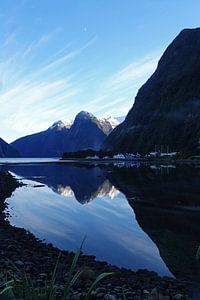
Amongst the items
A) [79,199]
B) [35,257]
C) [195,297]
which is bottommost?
[195,297]

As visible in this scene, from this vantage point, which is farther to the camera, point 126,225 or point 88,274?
point 126,225

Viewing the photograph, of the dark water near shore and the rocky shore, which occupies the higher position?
the dark water near shore

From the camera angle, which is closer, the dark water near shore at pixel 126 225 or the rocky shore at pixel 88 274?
the rocky shore at pixel 88 274

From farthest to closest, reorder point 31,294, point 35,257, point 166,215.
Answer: point 166,215, point 35,257, point 31,294

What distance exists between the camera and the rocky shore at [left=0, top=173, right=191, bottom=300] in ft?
39.6

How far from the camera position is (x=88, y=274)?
44.6ft

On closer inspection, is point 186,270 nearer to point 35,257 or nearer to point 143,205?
point 35,257

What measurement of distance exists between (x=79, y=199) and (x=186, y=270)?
102 feet

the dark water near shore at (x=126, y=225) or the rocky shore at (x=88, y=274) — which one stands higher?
the dark water near shore at (x=126, y=225)

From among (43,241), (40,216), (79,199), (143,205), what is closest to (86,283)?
(43,241)

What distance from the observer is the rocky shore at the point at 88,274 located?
1207 centimetres

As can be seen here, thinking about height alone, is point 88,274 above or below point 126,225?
below

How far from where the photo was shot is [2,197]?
47719 mm

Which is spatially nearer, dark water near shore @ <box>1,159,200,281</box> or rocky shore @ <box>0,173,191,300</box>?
rocky shore @ <box>0,173,191,300</box>
